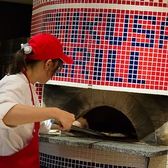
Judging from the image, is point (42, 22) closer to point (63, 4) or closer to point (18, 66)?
point (63, 4)

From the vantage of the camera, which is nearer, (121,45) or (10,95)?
(10,95)

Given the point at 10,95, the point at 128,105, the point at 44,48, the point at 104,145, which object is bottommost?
the point at 104,145

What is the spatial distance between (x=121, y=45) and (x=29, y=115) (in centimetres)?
135

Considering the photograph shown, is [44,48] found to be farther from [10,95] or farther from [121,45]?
[121,45]

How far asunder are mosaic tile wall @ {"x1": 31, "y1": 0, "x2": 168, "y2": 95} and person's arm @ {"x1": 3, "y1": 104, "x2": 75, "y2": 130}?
1.17 m

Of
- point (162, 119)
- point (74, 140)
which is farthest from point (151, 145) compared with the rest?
point (74, 140)

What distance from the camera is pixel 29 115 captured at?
1680mm

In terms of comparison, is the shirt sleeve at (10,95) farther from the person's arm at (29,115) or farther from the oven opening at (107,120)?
the oven opening at (107,120)

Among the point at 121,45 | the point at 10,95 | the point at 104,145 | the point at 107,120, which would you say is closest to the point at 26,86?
the point at 10,95

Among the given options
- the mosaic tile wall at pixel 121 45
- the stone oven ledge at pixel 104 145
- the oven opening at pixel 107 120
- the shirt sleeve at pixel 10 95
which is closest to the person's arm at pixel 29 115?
the shirt sleeve at pixel 10 95

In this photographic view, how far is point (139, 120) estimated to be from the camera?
3.12m

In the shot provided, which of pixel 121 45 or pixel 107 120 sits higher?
pixel 121 45

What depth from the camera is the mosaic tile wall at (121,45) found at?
282 cm

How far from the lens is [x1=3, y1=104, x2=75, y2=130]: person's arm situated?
1.68 m
